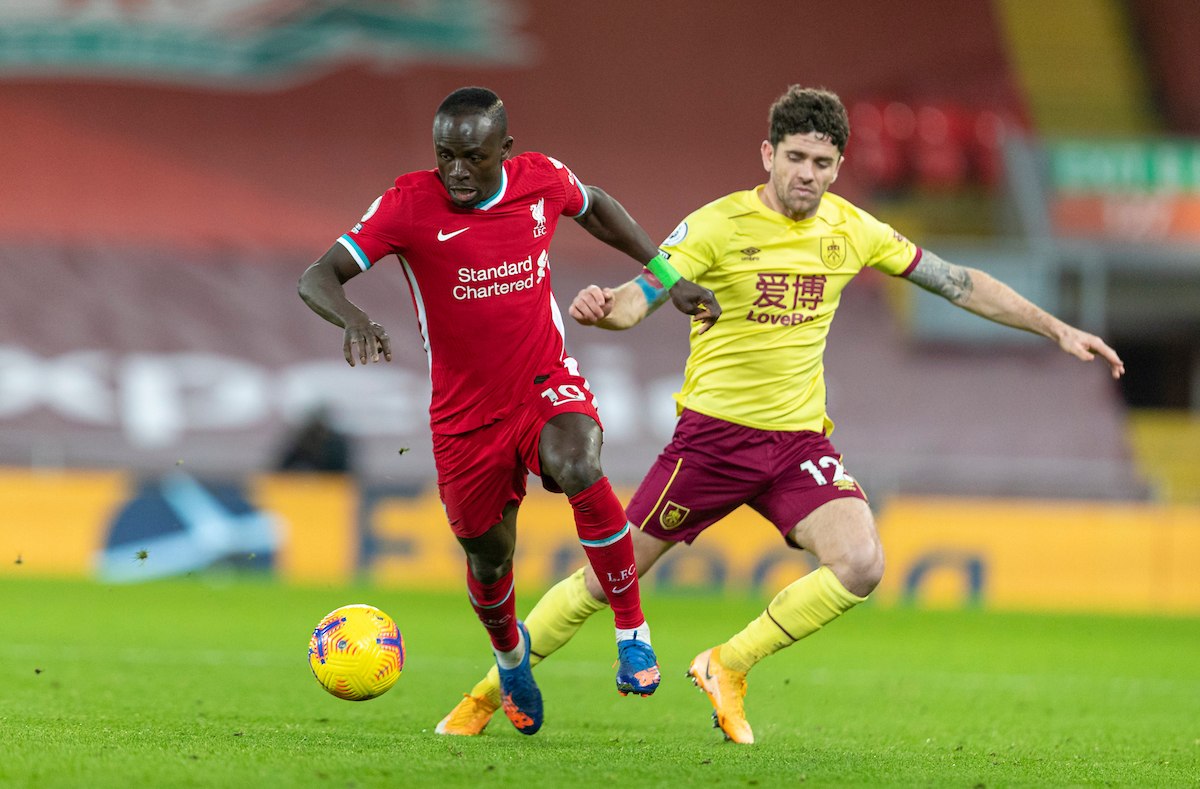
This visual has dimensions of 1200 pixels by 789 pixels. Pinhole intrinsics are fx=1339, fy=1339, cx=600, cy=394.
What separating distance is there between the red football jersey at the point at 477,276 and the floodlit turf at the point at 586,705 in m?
1.38

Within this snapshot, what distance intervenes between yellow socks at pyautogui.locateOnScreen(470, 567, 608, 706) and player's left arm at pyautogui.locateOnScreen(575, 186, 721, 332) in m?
1.32

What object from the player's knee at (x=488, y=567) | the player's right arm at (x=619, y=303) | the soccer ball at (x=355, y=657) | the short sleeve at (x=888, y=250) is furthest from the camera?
the short sleeve at (x=888, y=250)

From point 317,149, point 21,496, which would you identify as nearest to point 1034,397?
point 317,149

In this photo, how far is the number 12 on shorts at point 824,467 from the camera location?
5.75m

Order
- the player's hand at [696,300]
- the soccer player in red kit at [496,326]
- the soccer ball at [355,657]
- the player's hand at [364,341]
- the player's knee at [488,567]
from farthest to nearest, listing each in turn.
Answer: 1. the player's knee at [488,567]
2. the player's hand at [696,300]
3. the soccer ball at [355,657]
4. the soccer player in red kit at [496,326]
5. the player's hand at [364,341]

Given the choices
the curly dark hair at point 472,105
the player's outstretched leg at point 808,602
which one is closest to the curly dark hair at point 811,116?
the curly dark hair at point 472,105

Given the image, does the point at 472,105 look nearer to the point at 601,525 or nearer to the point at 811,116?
the point at 811,116

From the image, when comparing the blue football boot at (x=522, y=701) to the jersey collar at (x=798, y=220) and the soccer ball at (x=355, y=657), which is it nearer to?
the soccer ball at (x=355, y=657)

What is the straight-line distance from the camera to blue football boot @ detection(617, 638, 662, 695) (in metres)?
4.87

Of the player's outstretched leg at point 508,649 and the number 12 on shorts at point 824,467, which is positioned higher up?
the number 12 on shorts at point 824,467

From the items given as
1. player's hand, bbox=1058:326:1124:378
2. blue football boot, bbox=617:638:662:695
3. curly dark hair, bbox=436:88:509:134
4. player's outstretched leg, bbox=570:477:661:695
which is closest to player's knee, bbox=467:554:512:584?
player's outstretched leg, bbox=570:477:661:695

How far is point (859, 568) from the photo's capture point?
542cm

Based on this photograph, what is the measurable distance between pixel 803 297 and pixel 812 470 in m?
0.77

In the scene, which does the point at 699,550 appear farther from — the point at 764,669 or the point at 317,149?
the point at 317,149
